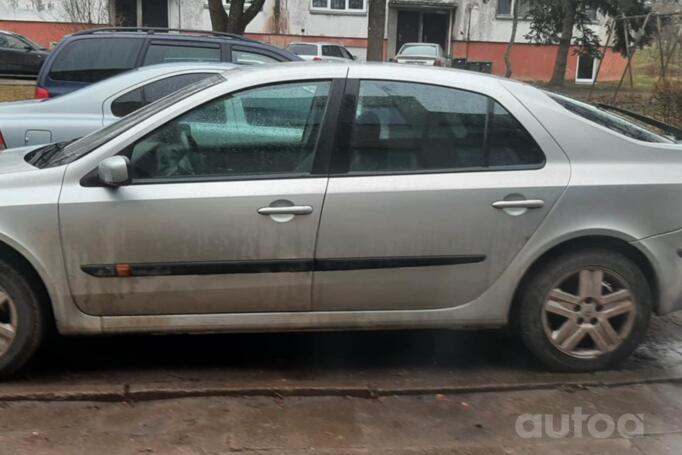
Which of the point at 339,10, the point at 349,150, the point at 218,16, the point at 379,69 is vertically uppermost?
the point at 339,10

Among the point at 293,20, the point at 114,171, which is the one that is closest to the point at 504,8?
the point at 293,20

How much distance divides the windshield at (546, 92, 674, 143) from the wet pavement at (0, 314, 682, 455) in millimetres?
1266

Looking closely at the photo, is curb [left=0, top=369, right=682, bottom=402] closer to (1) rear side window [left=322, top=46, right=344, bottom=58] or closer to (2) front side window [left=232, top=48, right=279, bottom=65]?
(2) front side window [left=232, top=48, right=279, bottom=65]

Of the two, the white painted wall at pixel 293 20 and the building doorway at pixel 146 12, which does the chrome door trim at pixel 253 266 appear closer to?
the white painted wall at pixel 293 20

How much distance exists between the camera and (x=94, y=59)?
23.1ft

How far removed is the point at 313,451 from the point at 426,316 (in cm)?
100

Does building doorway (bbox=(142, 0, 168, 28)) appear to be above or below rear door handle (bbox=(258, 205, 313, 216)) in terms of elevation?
above

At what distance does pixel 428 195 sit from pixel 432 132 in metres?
0.38

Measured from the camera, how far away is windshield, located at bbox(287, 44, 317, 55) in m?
23.6

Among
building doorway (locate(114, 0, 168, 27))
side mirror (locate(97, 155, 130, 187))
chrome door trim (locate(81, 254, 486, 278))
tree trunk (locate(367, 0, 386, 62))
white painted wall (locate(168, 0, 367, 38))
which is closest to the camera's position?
side mirror (locate(97, 155, 130, 187))

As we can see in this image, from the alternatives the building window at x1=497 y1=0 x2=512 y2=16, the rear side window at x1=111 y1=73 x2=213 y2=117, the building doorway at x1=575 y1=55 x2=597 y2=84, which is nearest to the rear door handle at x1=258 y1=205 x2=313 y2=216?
the rear side window at x1=111 y1=73 x2=213 y2=117

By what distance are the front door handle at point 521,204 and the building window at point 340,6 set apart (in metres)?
27.3

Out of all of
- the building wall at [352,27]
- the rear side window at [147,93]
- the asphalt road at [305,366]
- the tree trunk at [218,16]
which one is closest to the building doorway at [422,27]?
the building wall at [352,27]

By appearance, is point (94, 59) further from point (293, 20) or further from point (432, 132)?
point (293, 20)
